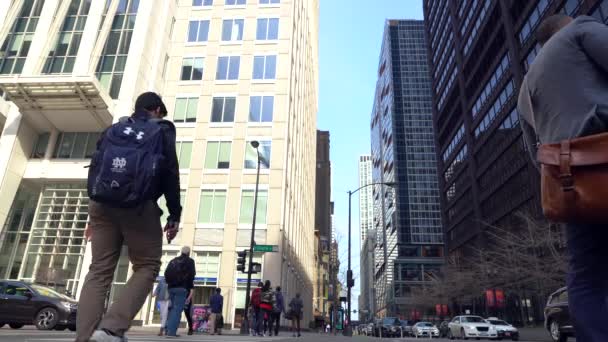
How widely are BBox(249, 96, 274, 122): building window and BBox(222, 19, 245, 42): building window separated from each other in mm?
5770

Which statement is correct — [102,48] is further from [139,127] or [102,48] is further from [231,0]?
[139,127]

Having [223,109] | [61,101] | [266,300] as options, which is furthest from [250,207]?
[266,300]

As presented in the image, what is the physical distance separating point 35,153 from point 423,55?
118m

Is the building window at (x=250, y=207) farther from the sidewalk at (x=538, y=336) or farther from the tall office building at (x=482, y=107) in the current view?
the tall office building at (x=482, y=107)

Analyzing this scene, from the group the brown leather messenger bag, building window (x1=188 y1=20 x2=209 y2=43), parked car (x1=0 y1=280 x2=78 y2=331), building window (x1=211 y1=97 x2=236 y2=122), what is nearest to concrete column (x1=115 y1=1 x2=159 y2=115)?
building window (x1=188 y1=20 x2=209 y2=43)

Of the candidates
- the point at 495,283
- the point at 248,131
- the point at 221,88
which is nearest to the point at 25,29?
the point at 221,88

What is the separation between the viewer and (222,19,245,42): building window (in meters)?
34.9

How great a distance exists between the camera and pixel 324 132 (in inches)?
5256

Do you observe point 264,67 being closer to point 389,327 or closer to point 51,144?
point 51,144

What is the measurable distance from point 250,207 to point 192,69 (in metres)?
12.4

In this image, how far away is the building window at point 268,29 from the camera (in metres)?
34.5

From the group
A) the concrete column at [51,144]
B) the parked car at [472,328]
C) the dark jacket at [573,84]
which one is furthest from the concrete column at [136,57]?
the dark jacket at [573,84]

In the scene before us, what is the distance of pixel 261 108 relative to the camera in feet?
106

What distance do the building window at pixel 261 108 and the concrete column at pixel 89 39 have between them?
36.0 ft
